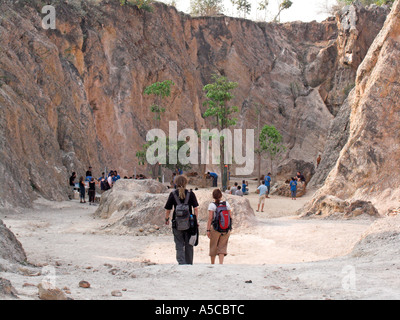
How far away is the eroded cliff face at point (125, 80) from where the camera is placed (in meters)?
21.2

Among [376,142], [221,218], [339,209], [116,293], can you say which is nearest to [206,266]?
[221,218]

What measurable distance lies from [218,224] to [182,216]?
81cm

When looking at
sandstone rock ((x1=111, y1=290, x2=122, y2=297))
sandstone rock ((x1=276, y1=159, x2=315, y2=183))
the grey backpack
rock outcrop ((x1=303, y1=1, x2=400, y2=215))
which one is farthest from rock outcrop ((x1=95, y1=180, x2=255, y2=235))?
sandstone rock ((x1=276, y1=159, x2=315, y2=183))

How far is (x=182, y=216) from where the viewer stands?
23.7ft

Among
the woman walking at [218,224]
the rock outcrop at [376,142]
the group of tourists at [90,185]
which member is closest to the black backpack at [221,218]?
the woman walking at [218,224]

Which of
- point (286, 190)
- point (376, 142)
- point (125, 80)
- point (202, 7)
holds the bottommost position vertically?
point (286, 190)

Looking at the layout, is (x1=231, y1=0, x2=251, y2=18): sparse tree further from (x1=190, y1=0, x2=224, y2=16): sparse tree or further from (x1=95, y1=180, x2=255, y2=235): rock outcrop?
(x1=95, y1=180, x2=255, y2=235): rock outcrop

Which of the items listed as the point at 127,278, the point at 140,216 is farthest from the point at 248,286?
the point at 140,216

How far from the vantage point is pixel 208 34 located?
1907 inches

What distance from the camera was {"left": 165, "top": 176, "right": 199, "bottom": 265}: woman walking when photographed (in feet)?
23.7

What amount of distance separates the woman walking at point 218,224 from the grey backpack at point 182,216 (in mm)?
543

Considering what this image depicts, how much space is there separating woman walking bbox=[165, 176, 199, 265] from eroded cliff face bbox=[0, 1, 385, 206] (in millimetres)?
9797

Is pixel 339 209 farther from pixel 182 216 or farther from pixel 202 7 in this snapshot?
pixel 202 7
